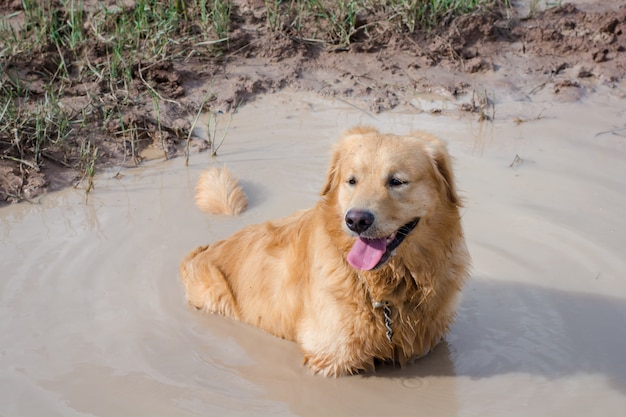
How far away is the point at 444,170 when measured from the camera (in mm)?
3932

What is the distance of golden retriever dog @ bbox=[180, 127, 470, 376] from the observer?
373cm

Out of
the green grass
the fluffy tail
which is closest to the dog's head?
the fluffy tail

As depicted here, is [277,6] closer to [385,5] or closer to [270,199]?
[385,5]

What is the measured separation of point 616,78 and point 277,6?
3544mm

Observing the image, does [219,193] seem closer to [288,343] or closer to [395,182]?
[288,343]

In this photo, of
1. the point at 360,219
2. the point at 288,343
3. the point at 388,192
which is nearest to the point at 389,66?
the point at 288,343

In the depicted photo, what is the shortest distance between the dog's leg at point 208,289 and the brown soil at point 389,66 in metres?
1.97

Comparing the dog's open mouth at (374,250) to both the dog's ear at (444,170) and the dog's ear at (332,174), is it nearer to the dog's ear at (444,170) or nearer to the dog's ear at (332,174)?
the dog's ear at (444,170)

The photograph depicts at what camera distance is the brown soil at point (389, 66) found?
6.99m

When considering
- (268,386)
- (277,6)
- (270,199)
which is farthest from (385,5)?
(268,386)

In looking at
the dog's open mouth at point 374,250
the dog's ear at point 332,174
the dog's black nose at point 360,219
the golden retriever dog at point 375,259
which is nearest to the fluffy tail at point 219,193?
the golden retriever dog at point 375,259

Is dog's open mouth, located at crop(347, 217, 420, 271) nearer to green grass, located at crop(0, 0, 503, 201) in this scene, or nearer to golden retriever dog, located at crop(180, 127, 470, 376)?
golden retriever dog, located at crop(180, 127, 470, 376)

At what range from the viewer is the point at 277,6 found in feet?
26.2

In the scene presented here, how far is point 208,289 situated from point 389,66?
3.80 m
